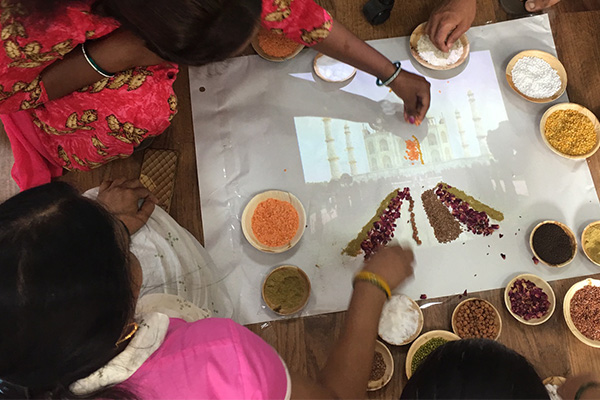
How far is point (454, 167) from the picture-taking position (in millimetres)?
1608

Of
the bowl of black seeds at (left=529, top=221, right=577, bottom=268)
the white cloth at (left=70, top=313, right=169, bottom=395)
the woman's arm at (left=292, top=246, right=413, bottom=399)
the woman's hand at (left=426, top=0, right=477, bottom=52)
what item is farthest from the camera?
the woman's hand at (left=426, top=0, right=477, bottom=52)

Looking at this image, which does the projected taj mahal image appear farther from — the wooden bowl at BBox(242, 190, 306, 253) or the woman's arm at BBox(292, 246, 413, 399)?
the woman's arm at BBox(292, 246, 413, 399)

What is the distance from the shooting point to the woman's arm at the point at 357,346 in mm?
1138

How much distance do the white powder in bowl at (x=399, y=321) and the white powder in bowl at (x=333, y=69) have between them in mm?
825

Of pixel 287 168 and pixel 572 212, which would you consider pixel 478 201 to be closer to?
pixel 572 212

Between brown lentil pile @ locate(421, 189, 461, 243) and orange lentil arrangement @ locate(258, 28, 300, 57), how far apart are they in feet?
2.39

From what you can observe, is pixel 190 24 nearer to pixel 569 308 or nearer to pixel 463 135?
pixel 463 135

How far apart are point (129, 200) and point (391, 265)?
2.73ft

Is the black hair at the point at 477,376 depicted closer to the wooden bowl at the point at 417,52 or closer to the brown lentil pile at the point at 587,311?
the brown lentil pile at the point at 587,311

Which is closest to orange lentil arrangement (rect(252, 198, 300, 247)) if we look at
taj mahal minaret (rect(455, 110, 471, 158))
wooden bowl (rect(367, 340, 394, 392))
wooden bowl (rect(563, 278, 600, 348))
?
wooden bowl (rect(367, 340, 394, 392))

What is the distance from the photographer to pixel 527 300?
1.46 m

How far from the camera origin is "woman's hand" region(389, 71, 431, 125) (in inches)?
61.3

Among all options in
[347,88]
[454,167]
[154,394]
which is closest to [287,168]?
[347,88]

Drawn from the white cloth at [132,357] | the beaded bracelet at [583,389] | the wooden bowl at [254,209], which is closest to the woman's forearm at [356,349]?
the wooden bowl at [254,209]
